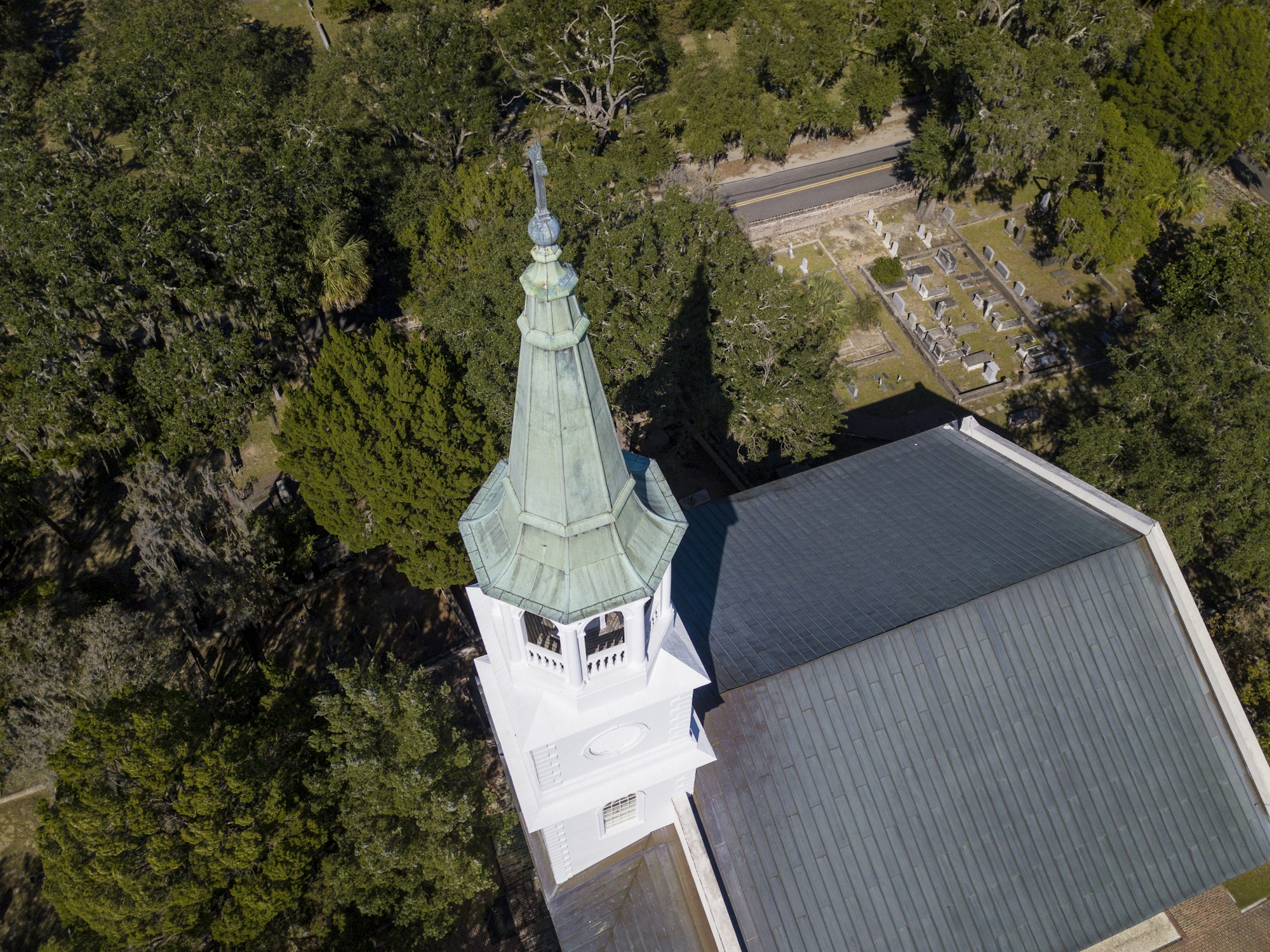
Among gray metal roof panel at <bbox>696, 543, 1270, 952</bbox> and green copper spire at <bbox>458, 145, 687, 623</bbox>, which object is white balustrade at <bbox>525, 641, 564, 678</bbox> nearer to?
green copper spire at <bbox>458, 145, 687, 623</bbox>

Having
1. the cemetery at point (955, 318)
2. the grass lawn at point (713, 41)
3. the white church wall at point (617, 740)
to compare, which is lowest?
the white church wall at point (617, 740)

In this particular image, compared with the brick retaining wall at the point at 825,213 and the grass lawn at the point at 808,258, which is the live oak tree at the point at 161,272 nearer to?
the brick retaining wall at the point at 825,213


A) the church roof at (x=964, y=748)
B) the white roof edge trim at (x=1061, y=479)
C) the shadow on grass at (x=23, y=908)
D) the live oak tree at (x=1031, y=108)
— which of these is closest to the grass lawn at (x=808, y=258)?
the live oak tree at (x=1031, y=108)

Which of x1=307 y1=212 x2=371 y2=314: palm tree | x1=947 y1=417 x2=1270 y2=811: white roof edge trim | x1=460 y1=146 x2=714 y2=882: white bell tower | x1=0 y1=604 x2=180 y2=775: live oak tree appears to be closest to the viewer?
x1=460 y1=146 x2=714 y2=882: white bell tower

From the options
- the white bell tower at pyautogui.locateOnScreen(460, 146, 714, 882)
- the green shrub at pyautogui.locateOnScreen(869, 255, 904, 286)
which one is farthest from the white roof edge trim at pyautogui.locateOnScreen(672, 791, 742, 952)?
the green shrub at pyautogui.locateOnScreen(869, 255, 904, 286)

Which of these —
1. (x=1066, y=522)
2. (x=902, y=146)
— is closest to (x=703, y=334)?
(x=1066, y=522)

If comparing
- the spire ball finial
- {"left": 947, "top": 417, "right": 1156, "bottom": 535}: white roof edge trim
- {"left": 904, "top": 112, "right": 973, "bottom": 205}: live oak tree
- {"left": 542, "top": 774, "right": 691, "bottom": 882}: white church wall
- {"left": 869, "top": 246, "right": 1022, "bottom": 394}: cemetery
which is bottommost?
{"left": 542, "top": 774, "right": 691, "bottom": 882}: white church wall

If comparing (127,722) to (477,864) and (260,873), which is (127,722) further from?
(477,864)
